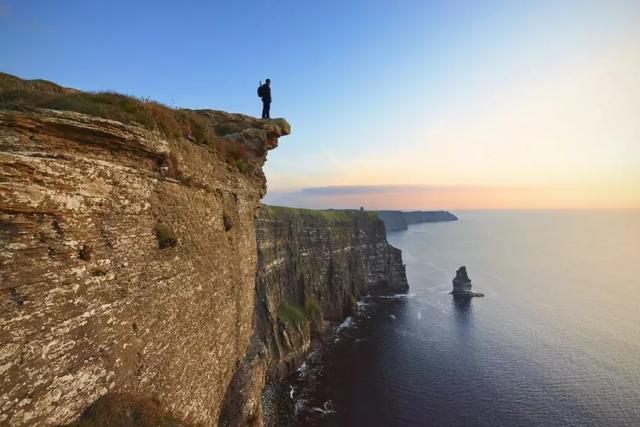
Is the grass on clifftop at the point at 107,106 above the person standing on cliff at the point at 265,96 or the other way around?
the other way around

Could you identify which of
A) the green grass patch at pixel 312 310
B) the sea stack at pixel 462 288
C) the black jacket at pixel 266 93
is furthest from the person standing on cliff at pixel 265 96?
the sea stack at pixel 462 288

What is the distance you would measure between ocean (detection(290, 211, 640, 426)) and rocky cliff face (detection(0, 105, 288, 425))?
33450mm

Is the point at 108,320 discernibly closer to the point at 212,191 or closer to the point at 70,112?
the point at 70,112

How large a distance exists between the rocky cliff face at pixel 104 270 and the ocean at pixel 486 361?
33.5 metres

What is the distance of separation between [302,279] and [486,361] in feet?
113

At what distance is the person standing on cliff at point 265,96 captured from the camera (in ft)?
64.5

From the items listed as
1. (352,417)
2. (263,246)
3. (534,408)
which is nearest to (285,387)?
(352,417)

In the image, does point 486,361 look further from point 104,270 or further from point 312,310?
point 104,270

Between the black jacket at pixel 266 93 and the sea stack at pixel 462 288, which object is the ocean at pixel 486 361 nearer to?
the sea stack at pixel 462 288

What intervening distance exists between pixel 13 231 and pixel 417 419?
4322 cm

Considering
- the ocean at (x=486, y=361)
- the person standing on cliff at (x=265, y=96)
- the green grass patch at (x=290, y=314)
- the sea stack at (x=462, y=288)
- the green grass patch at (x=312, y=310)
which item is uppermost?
the person standing on cliff at (x=265, y=96)

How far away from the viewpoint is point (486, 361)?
52062mm

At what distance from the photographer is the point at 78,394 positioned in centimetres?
722

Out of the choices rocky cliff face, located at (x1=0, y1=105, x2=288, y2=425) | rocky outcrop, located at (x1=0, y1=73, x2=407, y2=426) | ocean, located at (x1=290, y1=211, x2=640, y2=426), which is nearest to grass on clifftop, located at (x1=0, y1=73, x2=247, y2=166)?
rocky outcrop, located at (x1=0, y1=73, x2=407, y2=426)
